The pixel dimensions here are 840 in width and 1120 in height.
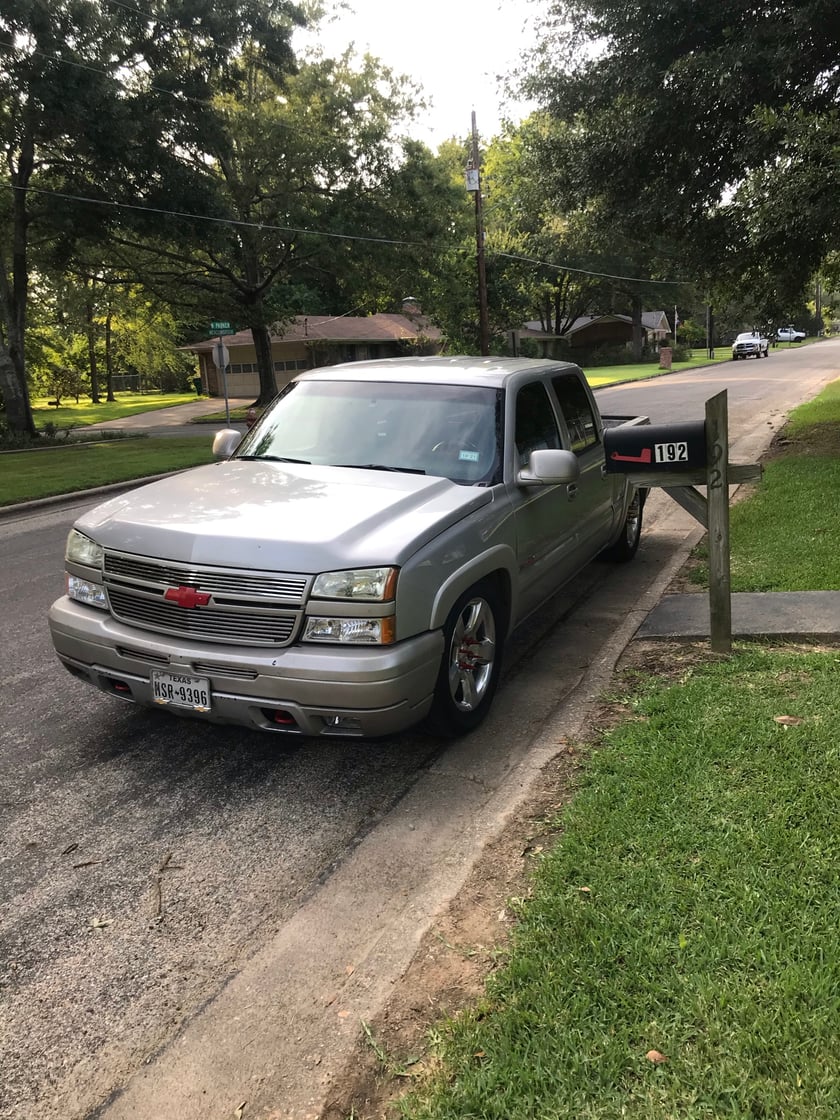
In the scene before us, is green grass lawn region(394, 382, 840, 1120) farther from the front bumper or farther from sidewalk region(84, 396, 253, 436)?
sidewalk region(84, 396, 253, 436)

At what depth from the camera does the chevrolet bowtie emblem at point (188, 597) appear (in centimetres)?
368

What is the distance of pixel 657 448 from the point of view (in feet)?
16.1

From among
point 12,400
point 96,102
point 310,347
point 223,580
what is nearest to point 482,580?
point 223,580

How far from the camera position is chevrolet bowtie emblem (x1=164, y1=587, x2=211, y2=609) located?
12.1ft

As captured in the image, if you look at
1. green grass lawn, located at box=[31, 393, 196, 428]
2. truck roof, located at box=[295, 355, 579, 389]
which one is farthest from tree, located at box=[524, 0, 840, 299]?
green grass lawn, located at box=[31, 393, 196, 428]

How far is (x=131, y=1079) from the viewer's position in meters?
2.35

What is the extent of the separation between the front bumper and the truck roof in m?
1.99

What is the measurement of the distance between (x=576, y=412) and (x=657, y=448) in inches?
50.3

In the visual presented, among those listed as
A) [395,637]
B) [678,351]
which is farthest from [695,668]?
[678,351]

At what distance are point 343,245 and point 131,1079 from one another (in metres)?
29.2

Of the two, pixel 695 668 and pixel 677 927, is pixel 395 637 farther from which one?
pixel 695 668

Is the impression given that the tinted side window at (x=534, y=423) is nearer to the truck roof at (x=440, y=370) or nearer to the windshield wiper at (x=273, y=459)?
the truck roof at (x=440, y=370)

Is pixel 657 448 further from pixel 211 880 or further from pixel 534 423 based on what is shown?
pixel 211 880

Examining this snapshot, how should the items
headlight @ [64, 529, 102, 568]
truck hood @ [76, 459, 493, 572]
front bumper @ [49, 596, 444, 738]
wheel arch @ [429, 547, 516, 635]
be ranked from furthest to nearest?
1. headlight @ [64, 529, 102, 568]
2. wheel arch @ [429, 547, 516, 635]
3. truck hood @ [76, 459, 493, 572]
4. front bumper @ [49, 596, 444, 738]
